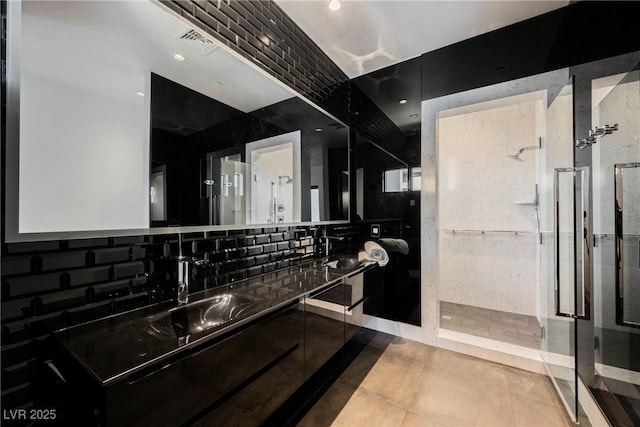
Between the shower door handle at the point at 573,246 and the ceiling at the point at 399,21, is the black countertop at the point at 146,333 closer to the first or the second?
the shower door handle at the point at 573,246

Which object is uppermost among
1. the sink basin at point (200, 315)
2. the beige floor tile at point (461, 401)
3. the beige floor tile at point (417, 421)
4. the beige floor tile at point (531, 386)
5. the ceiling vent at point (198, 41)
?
the ceiling vent at point (198, 41)

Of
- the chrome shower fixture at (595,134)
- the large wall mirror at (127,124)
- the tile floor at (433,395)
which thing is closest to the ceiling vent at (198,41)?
the large wall mirror at (127,124)

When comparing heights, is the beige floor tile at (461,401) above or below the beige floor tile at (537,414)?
above

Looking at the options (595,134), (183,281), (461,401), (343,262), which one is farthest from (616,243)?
(183,281)

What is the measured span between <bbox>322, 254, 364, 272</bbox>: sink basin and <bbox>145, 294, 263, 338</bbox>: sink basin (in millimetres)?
987

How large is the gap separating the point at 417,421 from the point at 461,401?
433 mm

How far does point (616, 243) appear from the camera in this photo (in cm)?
176

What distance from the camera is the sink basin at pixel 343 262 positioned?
2.28m

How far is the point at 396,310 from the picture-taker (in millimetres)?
2730

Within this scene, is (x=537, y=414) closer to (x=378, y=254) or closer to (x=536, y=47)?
(x=378, y=254)

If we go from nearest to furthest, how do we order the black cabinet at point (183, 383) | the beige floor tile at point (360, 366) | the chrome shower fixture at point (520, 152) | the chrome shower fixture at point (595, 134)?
1. the black cabinet at point (183, 383)
2. the chrome shower fixture at point (595, 134)
3. the beige floor tile at point (360, 366)
4. the chrome shower fixture at point (520, 152)

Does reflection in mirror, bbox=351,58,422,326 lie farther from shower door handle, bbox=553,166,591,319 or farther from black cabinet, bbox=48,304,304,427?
black cabinet, bbox=48,304,304,427

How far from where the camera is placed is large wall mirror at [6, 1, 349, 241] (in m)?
0.90

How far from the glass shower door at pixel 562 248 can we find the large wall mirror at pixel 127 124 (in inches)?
88.5
